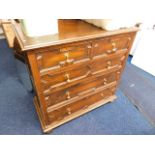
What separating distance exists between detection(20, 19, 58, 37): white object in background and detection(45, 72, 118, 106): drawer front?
491 mm

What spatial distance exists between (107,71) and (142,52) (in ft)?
4.69

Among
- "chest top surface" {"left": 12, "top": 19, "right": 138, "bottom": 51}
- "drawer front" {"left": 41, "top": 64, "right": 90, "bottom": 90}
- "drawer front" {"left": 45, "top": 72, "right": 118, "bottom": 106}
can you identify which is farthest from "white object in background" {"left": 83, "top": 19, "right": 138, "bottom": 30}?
"drawer front" {"left": 45, "top": 72, "right": 118, "bottom": 106}

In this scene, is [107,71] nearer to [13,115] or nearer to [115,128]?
[115,128]

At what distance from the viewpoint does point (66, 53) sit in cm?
89

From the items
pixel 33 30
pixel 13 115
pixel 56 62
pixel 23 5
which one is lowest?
pixel 13 115

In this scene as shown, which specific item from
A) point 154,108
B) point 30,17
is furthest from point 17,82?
point 154,108

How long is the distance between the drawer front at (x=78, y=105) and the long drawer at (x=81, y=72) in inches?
12.6

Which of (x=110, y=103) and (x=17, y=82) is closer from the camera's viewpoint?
(x=110, y=103)

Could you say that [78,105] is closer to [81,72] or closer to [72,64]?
[81,72]

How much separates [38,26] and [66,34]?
196mm

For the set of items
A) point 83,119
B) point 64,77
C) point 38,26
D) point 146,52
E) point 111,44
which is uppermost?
point 38,26

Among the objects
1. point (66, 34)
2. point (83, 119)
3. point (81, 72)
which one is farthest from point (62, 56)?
point (83, 119)

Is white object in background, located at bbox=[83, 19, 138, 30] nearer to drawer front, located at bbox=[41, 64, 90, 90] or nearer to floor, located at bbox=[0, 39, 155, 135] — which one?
drawer front, located at bbox=[41, 64, 90, 90]

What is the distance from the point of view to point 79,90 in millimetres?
1225
